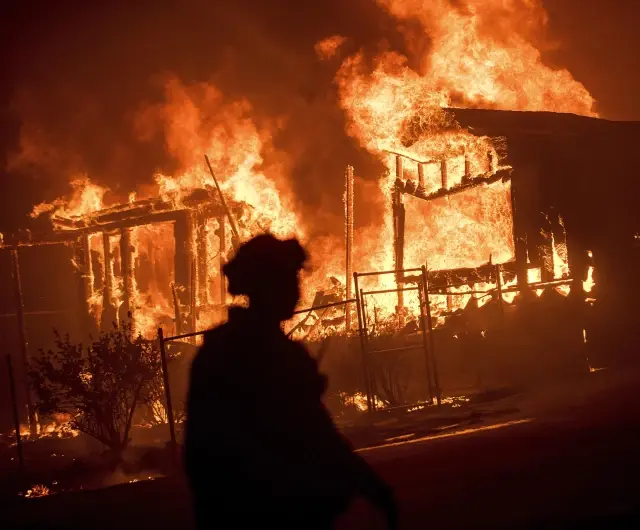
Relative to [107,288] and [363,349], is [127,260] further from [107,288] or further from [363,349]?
[363,349]

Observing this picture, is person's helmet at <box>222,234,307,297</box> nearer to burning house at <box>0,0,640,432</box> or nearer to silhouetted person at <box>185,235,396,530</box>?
silhouetted person at <box>185,235,396,530</box>

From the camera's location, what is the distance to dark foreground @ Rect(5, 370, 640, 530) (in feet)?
19.4

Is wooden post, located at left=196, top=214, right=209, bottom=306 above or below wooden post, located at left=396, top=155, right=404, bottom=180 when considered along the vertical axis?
below

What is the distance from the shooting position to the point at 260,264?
287 centimetres

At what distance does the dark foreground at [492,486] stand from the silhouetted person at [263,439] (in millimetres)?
3538

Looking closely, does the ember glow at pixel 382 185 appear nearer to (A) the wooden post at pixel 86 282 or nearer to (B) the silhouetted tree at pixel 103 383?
(A) the wooden post at pixel 86 282

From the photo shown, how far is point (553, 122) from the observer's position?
54.9ft

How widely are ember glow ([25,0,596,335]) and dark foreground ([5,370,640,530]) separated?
7.46 m

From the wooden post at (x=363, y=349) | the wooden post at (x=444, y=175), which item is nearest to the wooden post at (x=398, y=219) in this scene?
the wooden post at (x=444, y=175)

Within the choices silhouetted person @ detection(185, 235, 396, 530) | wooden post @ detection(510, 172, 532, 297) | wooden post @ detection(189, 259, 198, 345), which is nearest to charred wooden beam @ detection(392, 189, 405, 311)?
wooden post @ detection(510, 172, 532, 297)

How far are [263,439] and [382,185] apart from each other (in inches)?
716

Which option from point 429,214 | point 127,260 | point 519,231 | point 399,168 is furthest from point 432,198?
point 127,260

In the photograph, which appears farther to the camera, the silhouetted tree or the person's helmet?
the silhouetted tree

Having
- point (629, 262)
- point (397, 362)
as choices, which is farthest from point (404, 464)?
point (629, 262)
